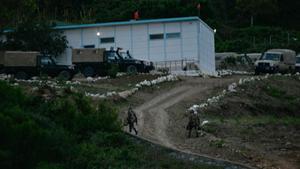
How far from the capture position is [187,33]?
55.2 metres

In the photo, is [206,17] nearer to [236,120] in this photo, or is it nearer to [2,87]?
[236,120]

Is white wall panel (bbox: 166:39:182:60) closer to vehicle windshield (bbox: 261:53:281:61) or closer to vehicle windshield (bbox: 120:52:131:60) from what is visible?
vehicle windshield (bbox: 120:52:131:60)

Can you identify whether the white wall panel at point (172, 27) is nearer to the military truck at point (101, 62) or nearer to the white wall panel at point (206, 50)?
the white wall panel at point (206, 50)

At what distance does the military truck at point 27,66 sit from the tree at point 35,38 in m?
8.11

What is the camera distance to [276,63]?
58.2m

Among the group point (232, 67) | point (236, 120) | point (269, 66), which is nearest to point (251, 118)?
point (236, 120)

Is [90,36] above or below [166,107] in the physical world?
above

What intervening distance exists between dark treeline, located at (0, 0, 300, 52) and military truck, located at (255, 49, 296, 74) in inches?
612

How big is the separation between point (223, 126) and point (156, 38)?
23.9 meters

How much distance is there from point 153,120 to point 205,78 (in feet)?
55.9

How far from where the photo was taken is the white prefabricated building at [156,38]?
55031 millimetres

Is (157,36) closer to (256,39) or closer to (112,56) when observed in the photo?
(112,56)

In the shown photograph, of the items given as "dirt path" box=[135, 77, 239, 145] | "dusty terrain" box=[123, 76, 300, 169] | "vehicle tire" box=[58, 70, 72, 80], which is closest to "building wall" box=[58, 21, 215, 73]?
"dirt path" box=[135, 77, 239, 145]

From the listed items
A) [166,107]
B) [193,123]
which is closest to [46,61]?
[166,107]
